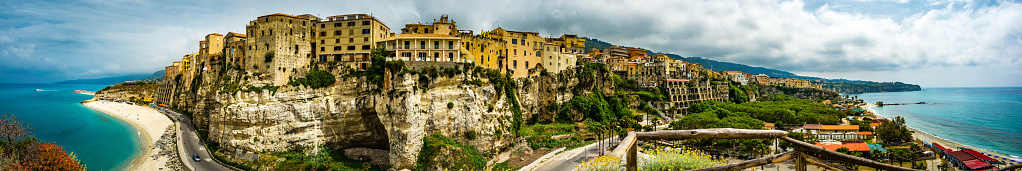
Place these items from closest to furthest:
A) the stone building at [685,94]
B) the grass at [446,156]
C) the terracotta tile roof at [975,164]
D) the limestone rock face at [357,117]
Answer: the terracotta tile roof at [975,164] < the grass at [446,156] < the limestone rock face at [357,117] < the stone building at [685,94]

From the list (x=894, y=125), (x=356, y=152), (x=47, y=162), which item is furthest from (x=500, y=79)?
(x=894, y=125)

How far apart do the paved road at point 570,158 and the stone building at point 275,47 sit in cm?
2287

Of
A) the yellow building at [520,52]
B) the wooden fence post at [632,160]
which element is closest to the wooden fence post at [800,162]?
the wooden fence post at [632,160]

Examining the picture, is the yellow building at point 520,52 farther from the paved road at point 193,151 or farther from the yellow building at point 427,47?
the paved road at point 193,151

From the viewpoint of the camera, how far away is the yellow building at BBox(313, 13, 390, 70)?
3781 cm

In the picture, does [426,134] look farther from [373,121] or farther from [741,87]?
[741,87]

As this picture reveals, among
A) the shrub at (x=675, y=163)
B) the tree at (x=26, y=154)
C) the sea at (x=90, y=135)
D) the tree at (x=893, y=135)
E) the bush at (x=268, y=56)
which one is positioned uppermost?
the bush at (x=268, y=56)

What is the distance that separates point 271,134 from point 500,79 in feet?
63.5

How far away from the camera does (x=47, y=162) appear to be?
21.8 metres

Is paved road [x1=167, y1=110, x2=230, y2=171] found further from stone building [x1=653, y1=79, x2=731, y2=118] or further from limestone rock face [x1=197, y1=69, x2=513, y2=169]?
stone building [x1=653, y1=79, x2=731, y2=118]

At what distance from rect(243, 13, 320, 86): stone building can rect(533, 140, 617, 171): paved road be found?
2287cm

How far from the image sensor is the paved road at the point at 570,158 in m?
27.7

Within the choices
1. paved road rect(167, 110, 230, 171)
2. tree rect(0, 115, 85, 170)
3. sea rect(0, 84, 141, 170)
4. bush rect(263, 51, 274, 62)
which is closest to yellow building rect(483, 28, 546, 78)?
bush rect(263, 51, 274, 62)

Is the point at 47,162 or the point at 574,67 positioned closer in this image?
the point at 47,162
